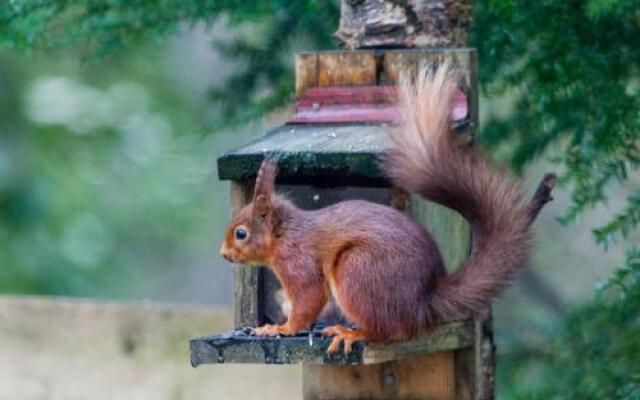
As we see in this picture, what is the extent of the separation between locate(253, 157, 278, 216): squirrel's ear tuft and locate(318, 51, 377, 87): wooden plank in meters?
0.48

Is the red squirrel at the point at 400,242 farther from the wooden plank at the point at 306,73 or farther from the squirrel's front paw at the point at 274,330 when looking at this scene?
the wooden plank at the point at 306,73

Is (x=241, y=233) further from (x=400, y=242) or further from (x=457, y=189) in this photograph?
(x=457, y=189)

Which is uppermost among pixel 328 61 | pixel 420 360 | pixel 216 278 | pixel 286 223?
pixel 328 61

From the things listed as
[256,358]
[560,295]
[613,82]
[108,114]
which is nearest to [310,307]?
[256,358]

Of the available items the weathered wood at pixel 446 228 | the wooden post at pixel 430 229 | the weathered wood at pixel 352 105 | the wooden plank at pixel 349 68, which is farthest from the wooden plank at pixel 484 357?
the wooden plank at pixel 349 68

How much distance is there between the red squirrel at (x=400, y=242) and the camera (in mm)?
3045

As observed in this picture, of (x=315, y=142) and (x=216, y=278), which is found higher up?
(x=315, y=142)

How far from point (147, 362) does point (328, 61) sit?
1.92 meters

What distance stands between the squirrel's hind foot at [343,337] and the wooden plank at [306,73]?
2.46 ft

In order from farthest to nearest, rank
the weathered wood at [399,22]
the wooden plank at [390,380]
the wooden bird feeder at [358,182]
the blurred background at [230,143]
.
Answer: the blurred background at [230,143]
the weathered wood at [399,22]
the wooden plank at [390,380]
the wooden bird feeder at [358,182]

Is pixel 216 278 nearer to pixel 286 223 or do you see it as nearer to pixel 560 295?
pixel 560 295

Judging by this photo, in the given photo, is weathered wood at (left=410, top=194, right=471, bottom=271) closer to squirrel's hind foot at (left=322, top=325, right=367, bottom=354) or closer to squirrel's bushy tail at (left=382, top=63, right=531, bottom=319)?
squirrel's bushy tail at (left=382, top=63, right=531, bottom=319)

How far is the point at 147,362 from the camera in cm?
522

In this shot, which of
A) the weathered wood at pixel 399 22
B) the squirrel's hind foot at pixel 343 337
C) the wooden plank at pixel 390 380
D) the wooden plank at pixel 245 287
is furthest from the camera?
the weathered wood at pixel 399 22
